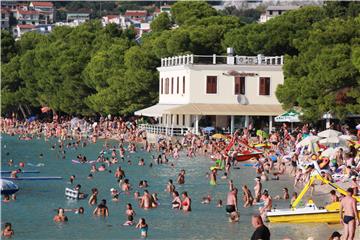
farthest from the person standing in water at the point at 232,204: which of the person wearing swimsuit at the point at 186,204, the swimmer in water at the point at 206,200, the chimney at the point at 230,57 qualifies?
the chimney at the point at 230,57

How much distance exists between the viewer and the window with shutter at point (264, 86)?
68938 mm

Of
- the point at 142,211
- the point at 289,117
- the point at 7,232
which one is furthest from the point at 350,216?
the point at 289,117

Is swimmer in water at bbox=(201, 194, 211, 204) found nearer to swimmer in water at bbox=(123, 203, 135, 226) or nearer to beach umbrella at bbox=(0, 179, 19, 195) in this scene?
swimmer in water at bbox=(123, 203, 135, 226)

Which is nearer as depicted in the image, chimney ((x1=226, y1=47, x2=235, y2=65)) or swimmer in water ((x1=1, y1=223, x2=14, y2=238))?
swimmer in water ((x1=1, y1=223, x2=14, y2=238))

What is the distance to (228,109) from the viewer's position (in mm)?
68250

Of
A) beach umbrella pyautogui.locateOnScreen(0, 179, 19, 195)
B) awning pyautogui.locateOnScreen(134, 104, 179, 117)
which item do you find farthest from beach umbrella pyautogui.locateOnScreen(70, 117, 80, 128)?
beach umbrella pyautogui.locateOnScreen(0, 179, 19, 195)

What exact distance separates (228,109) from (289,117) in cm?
588

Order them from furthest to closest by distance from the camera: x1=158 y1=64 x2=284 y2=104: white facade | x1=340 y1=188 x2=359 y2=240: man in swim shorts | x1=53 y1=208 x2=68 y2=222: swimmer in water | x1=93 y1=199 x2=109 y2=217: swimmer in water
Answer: x1=158 y1=64 x2=284 y2=104: white facade, x1=93 y1=199 x2=109 y2=217: swimmer in water, x1=53 y1=208 x2=68 y2=222: swimmer in water, x1=340 y1=188 x2=359 y2=240: man in swim shorts

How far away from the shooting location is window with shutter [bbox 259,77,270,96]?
2714 inches

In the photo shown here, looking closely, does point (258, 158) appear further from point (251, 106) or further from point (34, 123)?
point (34, 123)

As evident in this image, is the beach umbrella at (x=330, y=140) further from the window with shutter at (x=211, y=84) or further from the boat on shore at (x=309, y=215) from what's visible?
the window with shutter at (x=211, y=84)

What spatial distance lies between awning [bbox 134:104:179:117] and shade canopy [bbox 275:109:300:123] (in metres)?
9.85

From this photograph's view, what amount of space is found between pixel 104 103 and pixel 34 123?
35.5ft

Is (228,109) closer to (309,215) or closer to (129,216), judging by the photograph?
(129,216)
